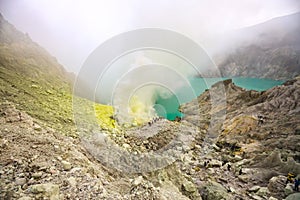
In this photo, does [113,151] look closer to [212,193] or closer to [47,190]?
[47,190]

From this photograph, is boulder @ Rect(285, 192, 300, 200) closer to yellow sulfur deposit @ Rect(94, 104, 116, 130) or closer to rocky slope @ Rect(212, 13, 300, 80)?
yellow sulfur deposit @ Rect(94, 104, 116, 130)

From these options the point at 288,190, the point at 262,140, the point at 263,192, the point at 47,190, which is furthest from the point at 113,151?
the point at 262,140

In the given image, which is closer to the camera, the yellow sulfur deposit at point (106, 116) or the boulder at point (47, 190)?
the boulder at point (47, 190)

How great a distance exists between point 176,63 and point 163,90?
8.45m

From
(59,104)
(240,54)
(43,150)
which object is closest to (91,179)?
(43,150)

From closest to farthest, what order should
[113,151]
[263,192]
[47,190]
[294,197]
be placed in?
1. [47,190]
2. [113,151]
3. [294,197]
4. [263,192]

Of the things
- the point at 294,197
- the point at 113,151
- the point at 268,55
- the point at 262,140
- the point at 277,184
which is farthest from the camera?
the point at 268,55

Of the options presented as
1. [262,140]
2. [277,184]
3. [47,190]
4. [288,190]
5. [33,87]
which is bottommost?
[47,190]

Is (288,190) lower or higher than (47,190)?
higher

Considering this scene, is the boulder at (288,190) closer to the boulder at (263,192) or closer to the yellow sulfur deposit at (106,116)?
the boulder at (263,192)

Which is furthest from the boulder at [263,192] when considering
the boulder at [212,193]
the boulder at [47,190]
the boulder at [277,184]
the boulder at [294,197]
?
the boulder at [47,190]

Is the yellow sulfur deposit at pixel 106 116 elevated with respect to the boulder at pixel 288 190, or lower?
lower

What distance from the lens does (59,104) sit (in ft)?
A: 19.6

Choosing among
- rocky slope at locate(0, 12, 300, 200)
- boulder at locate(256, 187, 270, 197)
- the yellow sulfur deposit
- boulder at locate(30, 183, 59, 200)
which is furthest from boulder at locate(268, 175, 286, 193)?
boulder at locate(30, 183, 59, 200)
